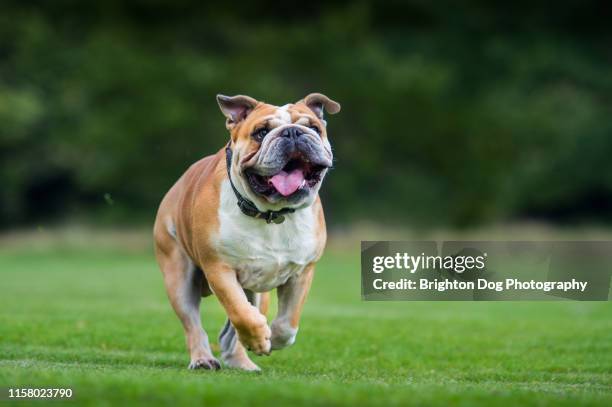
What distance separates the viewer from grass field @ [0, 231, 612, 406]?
6139 mm

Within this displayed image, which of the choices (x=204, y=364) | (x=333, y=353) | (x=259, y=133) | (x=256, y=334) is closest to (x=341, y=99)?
(x=333, y=353)

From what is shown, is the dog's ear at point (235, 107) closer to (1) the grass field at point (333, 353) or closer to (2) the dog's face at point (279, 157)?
(2) the dog's face at point (279, 157)

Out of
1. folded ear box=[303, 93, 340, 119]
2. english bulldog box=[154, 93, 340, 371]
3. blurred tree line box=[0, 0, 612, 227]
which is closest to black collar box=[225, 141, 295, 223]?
english bulldog box=[154, 93, 340, 371]

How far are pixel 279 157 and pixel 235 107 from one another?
34.3 inches

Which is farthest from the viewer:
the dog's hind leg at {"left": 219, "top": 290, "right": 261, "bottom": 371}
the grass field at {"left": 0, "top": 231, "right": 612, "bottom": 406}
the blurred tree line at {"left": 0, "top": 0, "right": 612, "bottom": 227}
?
the blurred tree line at {"left": 0, "top": 0, "right": 612, "bottom": 227}

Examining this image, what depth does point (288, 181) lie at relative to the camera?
24.6 feet

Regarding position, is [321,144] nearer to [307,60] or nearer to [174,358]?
[174,358]

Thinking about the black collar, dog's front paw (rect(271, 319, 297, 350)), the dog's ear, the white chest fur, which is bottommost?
dog's front paw (rect(271, 319, 297, 350))

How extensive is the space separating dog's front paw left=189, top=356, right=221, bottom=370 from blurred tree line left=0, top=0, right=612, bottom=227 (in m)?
29.1

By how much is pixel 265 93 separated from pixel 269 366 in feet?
96.3

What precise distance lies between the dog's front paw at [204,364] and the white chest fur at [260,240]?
3.01 feet

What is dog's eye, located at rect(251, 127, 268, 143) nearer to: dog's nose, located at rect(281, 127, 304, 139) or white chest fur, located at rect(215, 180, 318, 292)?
dog's nose, located at rect(281, 127, 304, 139)

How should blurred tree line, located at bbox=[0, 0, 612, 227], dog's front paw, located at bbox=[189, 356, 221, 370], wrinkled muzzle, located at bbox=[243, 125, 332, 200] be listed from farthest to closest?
blurred tree line, located at bbox=[0, 0, 612, 227] → dog's front paw, located at bbox=[189, 356, 221, 370] → wrinkled muzzle, located at bbox=[243, 125, 332, 200]

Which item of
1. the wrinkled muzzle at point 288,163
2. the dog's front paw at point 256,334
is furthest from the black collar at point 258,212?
the dog's front paw at point 256,334
